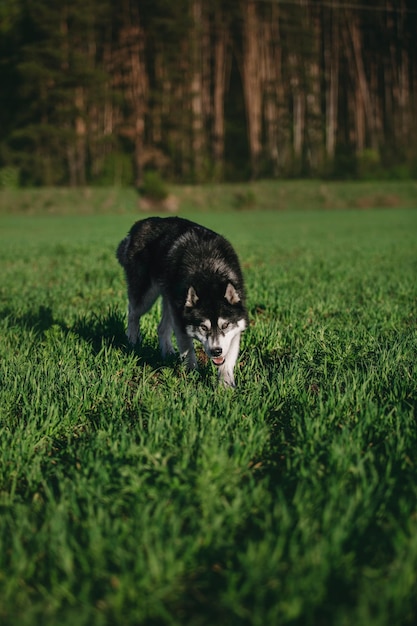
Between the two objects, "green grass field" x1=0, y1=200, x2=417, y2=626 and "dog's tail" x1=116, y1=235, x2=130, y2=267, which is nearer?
"green grass field" x1=0, y1=200, x2=417, y2=626

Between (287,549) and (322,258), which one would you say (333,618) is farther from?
(322,258)

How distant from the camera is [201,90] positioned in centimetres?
5525

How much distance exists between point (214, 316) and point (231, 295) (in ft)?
0.70

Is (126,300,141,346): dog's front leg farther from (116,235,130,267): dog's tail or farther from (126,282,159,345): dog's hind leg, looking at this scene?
(116,235,130,267): dog's tail

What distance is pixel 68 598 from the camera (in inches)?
76.8

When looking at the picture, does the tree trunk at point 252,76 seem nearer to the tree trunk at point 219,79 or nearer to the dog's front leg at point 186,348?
the tree trunk at point 219,79

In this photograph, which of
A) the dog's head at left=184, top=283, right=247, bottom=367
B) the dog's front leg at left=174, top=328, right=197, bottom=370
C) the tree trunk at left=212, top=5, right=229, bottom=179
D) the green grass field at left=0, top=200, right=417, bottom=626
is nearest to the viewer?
the green grass field at left=0, top=200, right=417, bottom=626

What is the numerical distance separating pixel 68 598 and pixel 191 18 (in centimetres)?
5229

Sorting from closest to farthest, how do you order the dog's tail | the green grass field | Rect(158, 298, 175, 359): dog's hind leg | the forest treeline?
the green grass field < Rect(158, 298, 175, 359): dog's hind leg < the dog's tail < the forest treeline

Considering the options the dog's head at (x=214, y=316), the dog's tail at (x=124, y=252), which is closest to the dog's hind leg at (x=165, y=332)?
the dog's tail at (x=124, y=252)

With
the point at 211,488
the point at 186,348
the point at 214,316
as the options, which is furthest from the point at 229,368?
the point at 211,488

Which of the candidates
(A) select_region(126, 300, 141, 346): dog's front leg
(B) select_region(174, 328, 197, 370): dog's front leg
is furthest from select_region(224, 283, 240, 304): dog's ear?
(A) select_region(126, 300, 141, 346): dog's front leg

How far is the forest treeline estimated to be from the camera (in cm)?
4681

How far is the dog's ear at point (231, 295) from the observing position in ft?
14.5
